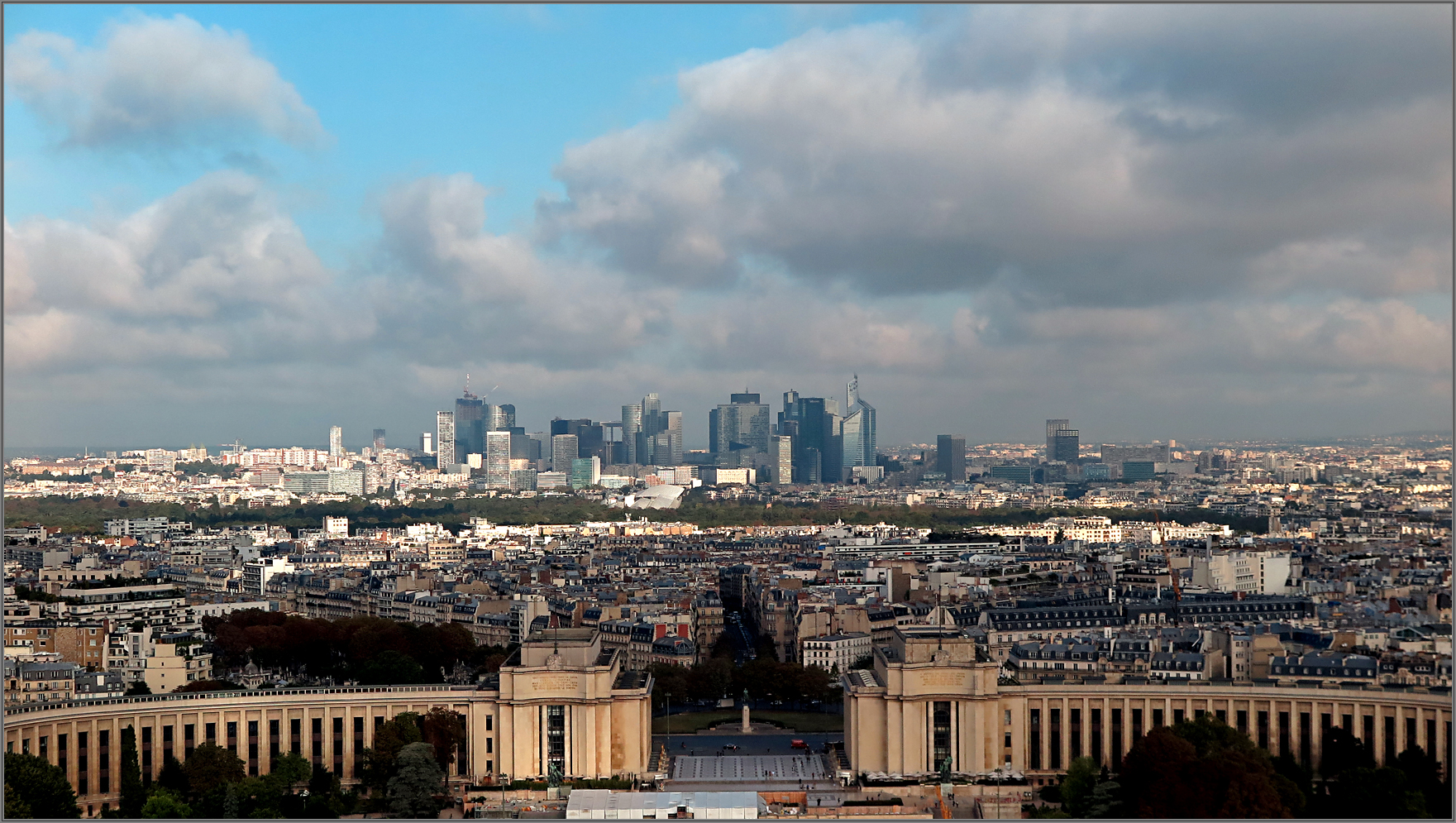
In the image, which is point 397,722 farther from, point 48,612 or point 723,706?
point 48,612

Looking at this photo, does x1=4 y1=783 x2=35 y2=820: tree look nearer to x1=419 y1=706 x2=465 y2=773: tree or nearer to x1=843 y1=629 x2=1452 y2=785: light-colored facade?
x1=419 y1=706 x2=465 y2=773: tree

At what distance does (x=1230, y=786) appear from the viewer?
112 ft

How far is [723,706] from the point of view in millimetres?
56938

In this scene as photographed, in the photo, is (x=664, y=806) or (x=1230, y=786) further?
(x=664, y=806)

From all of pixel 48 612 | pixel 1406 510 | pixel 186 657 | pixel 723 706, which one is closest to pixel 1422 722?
pixel 723 706

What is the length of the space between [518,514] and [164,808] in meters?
138

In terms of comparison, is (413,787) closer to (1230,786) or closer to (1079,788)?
(1079,788)

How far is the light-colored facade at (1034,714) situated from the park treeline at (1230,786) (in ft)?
6.18

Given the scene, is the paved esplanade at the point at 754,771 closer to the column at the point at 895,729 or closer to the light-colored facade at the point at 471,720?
the light-colored facade at the point at 471,720

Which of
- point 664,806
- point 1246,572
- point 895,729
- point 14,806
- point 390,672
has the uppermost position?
point 1246,572

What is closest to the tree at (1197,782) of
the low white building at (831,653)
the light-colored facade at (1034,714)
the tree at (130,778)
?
the light-colored facade at (1034,714)

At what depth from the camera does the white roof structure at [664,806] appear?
3553cm

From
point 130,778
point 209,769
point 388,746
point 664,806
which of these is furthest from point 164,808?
point 664,806

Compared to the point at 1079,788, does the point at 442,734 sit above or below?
above
